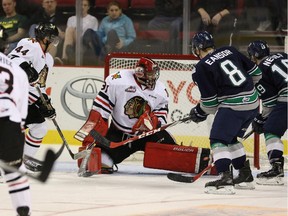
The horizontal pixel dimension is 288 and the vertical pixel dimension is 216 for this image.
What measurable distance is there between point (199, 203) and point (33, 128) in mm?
1789

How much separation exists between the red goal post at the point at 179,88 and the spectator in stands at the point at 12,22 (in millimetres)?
1878

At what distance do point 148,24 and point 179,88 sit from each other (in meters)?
1.48

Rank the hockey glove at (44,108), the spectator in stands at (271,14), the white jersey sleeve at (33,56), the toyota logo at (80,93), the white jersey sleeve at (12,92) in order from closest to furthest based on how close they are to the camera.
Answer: the white jersey sleeve at (12,92)
the white jersey sleeve at (33,56)
the hockey glove at (44,108)
the toyota logo at (80,93)
the spectator in stands at (271,14)

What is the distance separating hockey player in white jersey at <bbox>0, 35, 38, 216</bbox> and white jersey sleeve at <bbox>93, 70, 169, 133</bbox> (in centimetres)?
255

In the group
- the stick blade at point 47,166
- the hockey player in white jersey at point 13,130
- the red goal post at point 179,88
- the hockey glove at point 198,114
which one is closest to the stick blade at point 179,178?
the hockey glove at point 198,114

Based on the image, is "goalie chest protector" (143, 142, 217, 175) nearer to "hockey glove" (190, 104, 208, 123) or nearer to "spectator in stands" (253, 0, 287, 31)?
"hockey glove" (190, 104, 208, 123)

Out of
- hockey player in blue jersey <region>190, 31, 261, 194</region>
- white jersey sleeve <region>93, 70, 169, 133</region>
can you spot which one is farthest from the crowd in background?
hockey player in blue jersey <region>190, 31, 261, 194</region>

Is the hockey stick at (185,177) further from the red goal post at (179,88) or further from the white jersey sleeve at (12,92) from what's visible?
the white jersey sleeve at (12,92)

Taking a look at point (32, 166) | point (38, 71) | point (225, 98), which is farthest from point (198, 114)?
point (32, 166)

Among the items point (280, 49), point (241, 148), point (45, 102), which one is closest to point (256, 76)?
point (241, 148)

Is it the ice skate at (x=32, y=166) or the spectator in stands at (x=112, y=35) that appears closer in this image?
the ice skate at (x=32, y=166)

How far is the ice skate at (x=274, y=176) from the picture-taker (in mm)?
6520

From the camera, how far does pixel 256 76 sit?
611cm

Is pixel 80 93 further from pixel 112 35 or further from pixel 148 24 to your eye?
pixel 148 24
